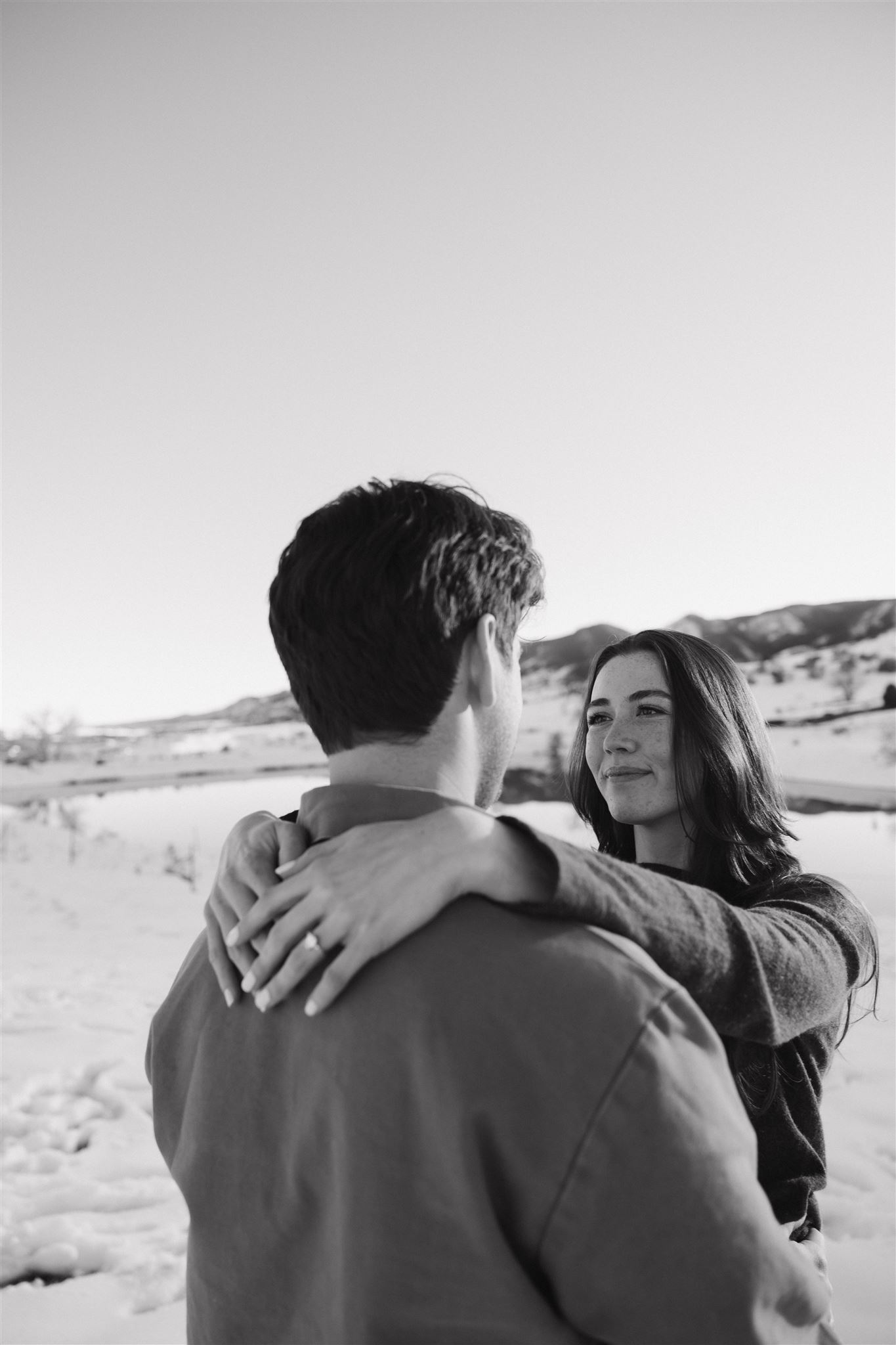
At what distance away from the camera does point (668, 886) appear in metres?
1.08

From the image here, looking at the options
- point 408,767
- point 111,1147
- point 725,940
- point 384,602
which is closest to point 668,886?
point 725,940

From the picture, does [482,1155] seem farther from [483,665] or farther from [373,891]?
[483,665]

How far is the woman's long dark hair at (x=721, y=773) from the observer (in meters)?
1.93

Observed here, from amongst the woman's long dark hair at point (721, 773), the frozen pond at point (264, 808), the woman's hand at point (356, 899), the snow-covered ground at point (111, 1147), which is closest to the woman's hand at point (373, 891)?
the woman's hand at point (356, 899)

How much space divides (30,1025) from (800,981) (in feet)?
16.6

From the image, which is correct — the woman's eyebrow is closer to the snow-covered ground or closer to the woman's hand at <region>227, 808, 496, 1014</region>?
the woman's hand at <region>227, 808, 496, 1014</region>

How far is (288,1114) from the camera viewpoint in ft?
3.24

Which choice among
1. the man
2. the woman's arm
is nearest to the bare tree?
the woman's arm

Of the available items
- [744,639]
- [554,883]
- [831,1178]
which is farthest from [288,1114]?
[744,639]

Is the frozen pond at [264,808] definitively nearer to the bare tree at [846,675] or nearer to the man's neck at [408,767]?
the man's neck at [408,767]

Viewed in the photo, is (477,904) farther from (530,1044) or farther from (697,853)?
(697,853)

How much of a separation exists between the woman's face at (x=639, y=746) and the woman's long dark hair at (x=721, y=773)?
2 centimetres

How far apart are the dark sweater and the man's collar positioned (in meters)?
0.13

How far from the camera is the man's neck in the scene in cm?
111
